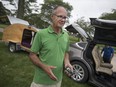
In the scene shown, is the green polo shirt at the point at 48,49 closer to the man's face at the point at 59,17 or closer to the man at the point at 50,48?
the man at the point at 50,48

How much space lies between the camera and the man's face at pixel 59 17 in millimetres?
2613

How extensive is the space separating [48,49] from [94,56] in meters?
3.82

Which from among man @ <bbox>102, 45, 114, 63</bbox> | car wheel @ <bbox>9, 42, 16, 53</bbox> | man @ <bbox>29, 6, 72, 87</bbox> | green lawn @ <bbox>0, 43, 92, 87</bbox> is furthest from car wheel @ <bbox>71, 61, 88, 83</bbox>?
car wheel @ <bbox>9, 42, 16, 53</bbox>

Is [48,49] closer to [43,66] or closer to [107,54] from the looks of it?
[43,66]

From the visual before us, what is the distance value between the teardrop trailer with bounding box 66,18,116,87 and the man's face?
2.81 metres

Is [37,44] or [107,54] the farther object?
[107,54]

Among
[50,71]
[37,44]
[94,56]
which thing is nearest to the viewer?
[50,71]

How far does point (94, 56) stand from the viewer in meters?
6.20

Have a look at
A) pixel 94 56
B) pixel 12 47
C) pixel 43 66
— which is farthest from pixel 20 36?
pixel 43 66

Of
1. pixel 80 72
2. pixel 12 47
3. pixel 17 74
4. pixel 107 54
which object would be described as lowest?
pixel 12 47

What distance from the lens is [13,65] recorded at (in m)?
7.88

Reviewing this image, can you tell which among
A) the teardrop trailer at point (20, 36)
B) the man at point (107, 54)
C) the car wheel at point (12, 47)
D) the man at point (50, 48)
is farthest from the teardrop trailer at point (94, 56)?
the car wheel at point (12, 47)

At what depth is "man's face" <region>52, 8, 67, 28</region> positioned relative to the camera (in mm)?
2613

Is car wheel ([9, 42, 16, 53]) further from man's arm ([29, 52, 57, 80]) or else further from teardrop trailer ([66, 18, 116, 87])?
man's arm ([29, 52, 57, 80])
